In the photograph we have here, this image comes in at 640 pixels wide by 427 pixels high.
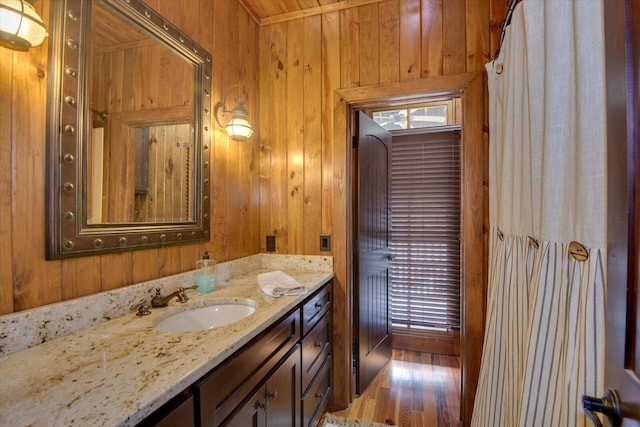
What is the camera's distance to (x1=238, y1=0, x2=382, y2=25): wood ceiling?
1.98 m

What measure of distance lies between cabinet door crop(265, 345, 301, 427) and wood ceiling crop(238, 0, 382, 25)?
2.22 m

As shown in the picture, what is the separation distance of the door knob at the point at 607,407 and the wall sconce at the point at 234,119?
1804 millimetres

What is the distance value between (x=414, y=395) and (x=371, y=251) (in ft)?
3.65

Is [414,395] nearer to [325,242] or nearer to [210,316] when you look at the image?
[325,242]

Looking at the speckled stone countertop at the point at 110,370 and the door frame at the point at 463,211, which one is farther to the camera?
the door frame at the point at 463,211

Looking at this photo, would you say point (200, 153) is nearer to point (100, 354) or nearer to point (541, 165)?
point (100, 354)

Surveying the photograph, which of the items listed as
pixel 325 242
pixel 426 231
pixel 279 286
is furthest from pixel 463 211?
pixel 279 286

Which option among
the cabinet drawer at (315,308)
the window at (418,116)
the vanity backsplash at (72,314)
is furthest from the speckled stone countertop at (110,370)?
the window at (418,116)

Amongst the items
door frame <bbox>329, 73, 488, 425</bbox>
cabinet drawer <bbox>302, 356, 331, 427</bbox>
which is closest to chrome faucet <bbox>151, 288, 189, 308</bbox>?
cabinet drawer <bbox>302, 356, 331, 427</bbox>

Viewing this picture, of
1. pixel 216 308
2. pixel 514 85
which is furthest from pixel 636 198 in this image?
pixel 216 308

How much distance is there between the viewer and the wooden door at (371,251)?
2096 mm

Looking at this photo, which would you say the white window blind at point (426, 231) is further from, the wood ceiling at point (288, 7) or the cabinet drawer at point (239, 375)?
the cabinet drawer at point (239, 375)

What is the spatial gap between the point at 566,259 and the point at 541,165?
0.30 metres

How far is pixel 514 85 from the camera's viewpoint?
113 cm
